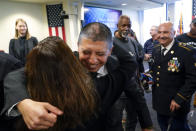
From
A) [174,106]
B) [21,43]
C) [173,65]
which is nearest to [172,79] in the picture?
[173,65]

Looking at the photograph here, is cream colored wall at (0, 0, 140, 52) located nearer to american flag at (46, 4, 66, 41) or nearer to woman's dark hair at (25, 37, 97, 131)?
american flag at (46, 4, 66, 41)

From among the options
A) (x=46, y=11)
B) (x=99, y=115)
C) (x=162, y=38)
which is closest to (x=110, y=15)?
(x=46, y=11)

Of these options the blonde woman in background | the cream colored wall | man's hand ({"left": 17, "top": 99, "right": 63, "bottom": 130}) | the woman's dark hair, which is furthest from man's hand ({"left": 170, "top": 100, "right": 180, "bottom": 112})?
the cream colored wall

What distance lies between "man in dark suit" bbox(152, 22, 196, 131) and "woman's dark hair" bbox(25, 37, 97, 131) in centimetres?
125

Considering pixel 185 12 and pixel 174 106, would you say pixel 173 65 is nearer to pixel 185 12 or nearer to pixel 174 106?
pixel 174 106

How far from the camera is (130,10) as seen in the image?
8.57 meters

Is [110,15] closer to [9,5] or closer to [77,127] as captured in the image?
[9,5]

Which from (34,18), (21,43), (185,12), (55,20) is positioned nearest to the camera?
(21,43)

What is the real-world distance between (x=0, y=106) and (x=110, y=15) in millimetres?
6674

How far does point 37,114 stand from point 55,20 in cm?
537

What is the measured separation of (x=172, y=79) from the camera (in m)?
1.67

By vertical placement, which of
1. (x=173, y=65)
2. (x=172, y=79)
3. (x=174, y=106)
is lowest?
(x=174, y=106)

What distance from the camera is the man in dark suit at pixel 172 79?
1.58 metres

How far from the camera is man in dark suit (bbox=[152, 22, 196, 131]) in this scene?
158 centimetres
